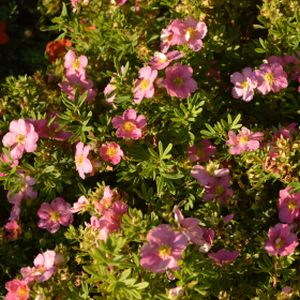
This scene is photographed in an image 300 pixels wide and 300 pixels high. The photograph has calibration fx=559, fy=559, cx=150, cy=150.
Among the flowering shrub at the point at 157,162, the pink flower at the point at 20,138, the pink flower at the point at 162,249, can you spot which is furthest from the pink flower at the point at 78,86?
the pink flower at the point at 162,249

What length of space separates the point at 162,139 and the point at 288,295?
859mm

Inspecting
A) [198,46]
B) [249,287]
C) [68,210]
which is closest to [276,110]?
[198,46]

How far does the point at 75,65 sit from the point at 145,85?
2.14 ft

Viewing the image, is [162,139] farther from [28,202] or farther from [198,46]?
[28,202]

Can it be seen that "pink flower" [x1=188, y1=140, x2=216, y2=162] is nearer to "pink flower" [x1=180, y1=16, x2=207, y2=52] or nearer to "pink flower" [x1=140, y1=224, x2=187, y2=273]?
"pink flower" [x1=180, y1=16, x2=207, y2=52]

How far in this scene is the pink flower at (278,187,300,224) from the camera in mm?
2377

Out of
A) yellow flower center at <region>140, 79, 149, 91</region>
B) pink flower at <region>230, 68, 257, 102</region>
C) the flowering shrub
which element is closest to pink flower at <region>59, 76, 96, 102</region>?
the flowering shrub

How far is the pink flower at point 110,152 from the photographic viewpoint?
7.90ft

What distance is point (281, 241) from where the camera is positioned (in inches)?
87.7

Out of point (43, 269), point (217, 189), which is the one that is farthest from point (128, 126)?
point (43, 269)

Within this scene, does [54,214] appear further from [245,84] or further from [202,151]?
[245,84]

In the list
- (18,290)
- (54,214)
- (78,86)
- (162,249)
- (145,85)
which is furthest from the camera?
(78,86)

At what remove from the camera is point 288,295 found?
2.14m

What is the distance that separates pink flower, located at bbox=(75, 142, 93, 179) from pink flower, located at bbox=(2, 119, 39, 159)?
7.4 inches
